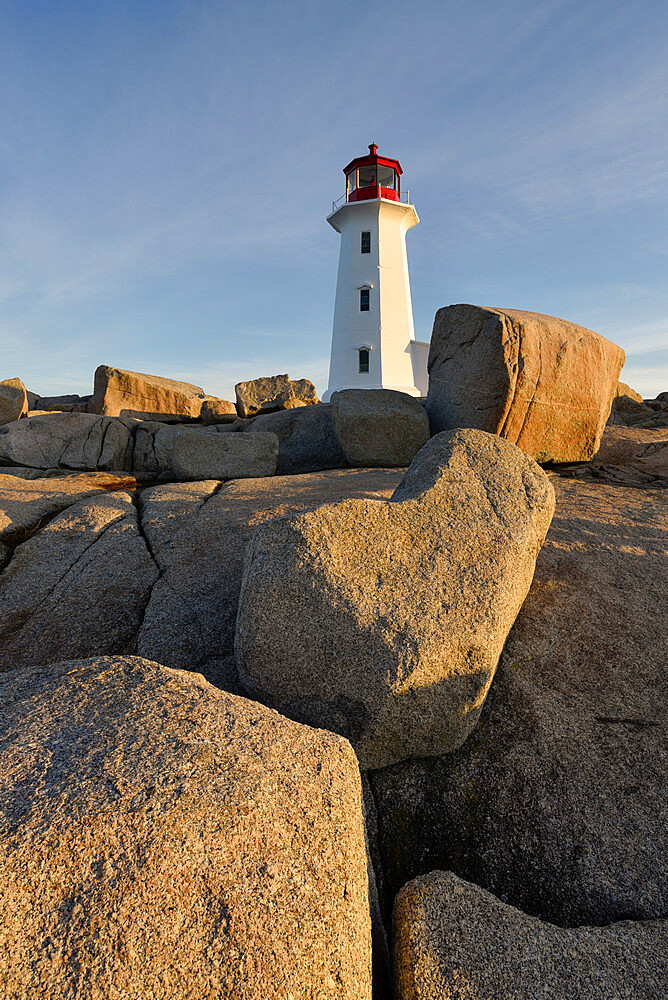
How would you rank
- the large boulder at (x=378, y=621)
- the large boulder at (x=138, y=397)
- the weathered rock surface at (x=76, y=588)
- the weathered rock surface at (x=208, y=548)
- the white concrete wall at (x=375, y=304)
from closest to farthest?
the large boulder at (x=378, y=621), the weathered rock surface at (x=208, y=548), the weathered rock surface at (x=76, y=588), the large boulder at (x=138, y=397), the white concrete wall at (x=375, y=304)

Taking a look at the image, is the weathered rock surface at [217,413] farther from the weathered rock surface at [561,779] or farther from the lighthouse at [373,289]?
the lighthouse at [373,289]

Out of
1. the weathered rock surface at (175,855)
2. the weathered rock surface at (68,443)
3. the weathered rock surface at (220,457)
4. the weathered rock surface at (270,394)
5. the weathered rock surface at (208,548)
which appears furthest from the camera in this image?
the weathered rock surface at (270,394)

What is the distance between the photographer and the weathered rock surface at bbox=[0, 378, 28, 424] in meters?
10.9

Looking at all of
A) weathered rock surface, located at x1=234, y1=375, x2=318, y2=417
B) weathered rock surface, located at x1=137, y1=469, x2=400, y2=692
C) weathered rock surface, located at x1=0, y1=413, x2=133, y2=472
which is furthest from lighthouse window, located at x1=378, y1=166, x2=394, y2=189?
weathered rock surface, located at x1=137, y1=469, x2=400, y2=692

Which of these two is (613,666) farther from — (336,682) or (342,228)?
(342,228)

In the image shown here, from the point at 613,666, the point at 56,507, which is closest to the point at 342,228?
the point at 56,507

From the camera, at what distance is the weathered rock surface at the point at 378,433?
671 cm

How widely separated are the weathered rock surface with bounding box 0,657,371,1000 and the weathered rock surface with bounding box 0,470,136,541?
2.91 m

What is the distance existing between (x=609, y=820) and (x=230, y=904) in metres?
1.85

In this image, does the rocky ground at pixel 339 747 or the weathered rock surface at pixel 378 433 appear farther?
the weathered rock surface at pixel 378 433

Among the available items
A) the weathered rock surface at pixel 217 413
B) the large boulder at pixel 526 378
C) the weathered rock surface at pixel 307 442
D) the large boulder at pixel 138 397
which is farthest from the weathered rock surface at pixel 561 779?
the large boulder at pixel 138 397

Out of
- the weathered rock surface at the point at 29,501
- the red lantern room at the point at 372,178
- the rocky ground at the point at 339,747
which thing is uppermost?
the red lantern room at the point at 372,178

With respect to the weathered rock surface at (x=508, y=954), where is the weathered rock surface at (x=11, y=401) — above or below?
A: above

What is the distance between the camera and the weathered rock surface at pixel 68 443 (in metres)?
9.16
